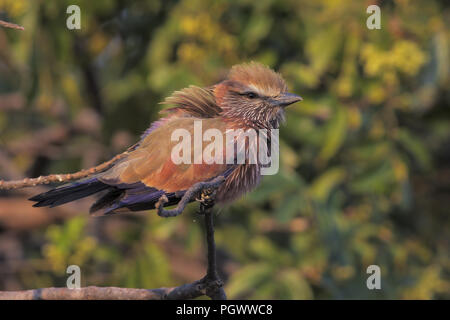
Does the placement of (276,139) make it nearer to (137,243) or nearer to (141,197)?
(141,197)

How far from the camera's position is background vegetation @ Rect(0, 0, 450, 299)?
4242 mm

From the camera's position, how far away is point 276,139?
6.69 ft

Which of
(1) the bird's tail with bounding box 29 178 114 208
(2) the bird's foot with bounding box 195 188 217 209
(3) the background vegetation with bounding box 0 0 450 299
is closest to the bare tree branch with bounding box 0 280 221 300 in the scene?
(2) the bird's foot with bounding box 195 188 217 209

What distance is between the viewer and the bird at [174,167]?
181 cm

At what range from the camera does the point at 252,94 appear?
206 centimetres

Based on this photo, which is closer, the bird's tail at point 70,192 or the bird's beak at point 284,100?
the bird's tail at point 70,192

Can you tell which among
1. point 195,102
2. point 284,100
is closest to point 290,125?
point 284,100

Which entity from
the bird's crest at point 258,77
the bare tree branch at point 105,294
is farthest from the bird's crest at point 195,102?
the bare tree branch at point 105,294

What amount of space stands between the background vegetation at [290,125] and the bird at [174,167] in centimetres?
206

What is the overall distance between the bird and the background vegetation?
2064 mm

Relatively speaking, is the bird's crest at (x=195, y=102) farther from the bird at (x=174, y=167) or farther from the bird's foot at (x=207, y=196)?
the bird's foot at (x=207, y=196)

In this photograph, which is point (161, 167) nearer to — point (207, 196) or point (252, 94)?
point (207, 196)

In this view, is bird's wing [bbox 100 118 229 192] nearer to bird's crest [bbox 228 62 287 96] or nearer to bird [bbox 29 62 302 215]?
bird [bbox 29 62 302 215]

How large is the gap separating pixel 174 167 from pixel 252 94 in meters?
0.38
